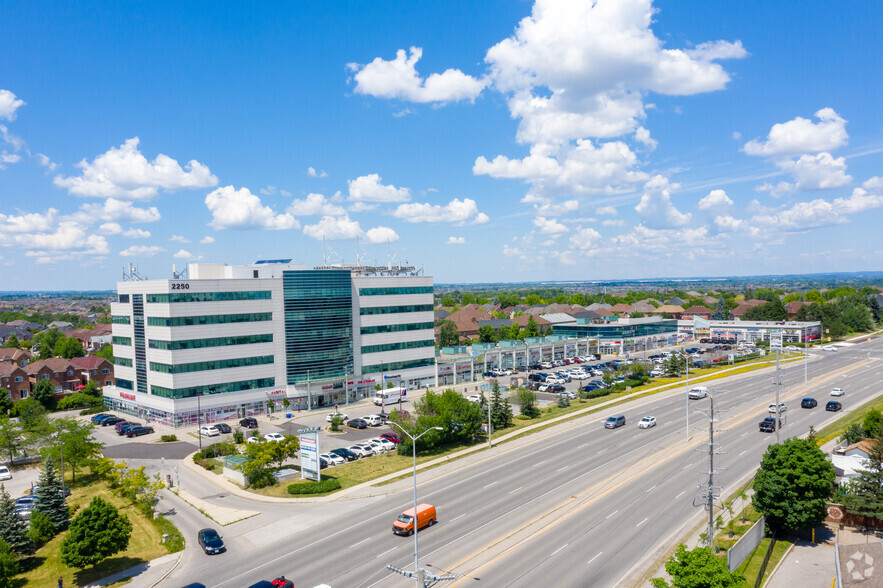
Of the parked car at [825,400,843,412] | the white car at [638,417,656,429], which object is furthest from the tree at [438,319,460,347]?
the parked car at [825,400,843,412]

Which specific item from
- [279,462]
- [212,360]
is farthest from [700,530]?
[212,360]

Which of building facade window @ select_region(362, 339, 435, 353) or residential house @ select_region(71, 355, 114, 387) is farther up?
building facade window @ select_region(362, 339, 435, 353)

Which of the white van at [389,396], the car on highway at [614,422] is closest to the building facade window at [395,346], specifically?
the white van at [389,396]

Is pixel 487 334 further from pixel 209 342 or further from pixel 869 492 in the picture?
pixel 869 492

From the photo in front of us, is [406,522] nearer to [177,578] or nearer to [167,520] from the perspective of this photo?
[177,578]

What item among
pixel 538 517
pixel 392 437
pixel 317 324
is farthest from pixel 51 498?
pixel 317 324

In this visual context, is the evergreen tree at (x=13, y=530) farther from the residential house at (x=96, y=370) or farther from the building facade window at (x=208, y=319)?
the residential house at (x=96, y=370)

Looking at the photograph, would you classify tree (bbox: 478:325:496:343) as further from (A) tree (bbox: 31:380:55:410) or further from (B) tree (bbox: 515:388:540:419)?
(A) tree (bbox: 31:380:55:410)
